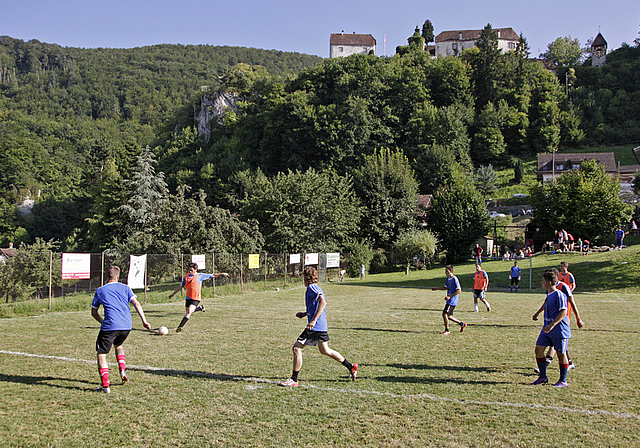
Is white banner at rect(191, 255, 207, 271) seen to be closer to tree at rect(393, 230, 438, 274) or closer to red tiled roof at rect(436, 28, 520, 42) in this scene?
tree at rect(393, 230, 438, 274)

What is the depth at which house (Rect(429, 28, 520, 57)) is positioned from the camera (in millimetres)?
142000

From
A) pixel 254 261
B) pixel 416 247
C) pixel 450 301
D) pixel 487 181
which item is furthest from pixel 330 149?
pixel 450 301

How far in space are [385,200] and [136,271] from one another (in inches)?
1489

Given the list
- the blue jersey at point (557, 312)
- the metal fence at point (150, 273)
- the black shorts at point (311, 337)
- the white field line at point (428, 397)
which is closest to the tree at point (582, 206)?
the metal fence at point (150, 273)

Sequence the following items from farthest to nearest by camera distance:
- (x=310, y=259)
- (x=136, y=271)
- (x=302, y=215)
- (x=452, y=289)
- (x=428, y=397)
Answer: (x=302, y=215) → (x=310, y=259) → (x=136, y=271) → (x=452, y=289) → (x=428, y=397)

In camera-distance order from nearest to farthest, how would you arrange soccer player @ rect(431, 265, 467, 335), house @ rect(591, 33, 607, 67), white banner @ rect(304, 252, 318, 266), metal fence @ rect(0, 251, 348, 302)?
soccer player @ rect(431, 265, 467, 335)
metal fence @ rect(0, 251, 348, 302)
white banner @ rect(304, 252, 318, 266)
house @ rect(591, 33, 607, 67)

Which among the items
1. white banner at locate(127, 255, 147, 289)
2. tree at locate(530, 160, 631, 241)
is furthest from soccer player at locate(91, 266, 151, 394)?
tree at locate(530, 160, 631, 241)

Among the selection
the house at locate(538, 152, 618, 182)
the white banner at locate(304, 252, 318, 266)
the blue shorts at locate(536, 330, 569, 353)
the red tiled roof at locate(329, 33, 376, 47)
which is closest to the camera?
the blue shorts at locate(536, 330, 569, 353)

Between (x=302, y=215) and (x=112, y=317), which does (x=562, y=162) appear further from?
(x=112, y=317)

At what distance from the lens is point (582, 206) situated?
53031 mm

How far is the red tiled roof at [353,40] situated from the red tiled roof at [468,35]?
64.6 feet

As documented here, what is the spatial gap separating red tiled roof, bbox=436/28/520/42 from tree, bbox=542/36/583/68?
18126 millimetres

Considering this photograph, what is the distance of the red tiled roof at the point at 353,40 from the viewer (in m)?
148

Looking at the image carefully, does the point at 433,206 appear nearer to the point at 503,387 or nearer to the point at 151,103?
the point at 503,387
